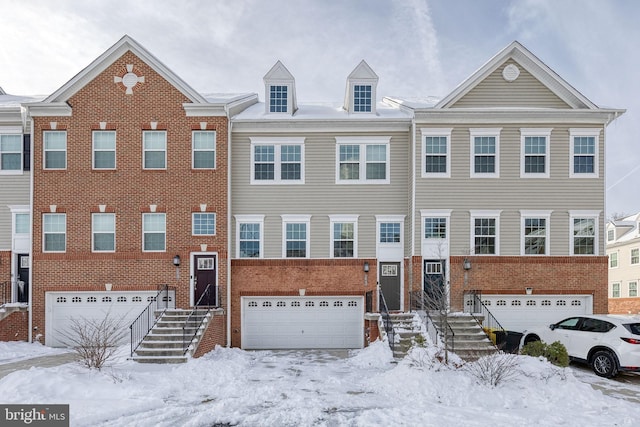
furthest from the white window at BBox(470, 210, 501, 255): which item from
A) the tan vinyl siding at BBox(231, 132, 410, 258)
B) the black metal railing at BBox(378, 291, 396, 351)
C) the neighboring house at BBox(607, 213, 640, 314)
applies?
the neighboring house at BBox(607, 213, 640, 314)

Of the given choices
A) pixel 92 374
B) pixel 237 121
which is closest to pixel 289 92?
pixel 237 121

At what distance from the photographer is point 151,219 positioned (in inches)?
627

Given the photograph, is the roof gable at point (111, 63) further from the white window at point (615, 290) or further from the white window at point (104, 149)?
the white window at point (615, 290)

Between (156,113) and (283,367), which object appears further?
(156,113)

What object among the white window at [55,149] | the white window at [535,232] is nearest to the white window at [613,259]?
the white window at [535,232]

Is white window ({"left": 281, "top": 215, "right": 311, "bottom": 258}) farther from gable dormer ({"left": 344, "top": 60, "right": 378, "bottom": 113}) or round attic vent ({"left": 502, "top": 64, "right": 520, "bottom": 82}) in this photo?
round attic vent ({"left": 502, "top": 64, "right": 520, "bottom": 82})

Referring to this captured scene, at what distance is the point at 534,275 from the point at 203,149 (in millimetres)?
12968

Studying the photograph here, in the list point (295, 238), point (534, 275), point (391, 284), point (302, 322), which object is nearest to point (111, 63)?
point (295, 238)

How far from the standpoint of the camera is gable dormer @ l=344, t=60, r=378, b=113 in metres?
17.1

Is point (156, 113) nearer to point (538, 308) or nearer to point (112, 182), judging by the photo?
point (112, 182)

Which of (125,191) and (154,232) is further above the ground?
(125,191)

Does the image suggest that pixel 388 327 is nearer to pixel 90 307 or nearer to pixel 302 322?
pixel 302 322

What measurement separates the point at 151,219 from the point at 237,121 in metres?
4.83

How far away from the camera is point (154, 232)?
1590cm
